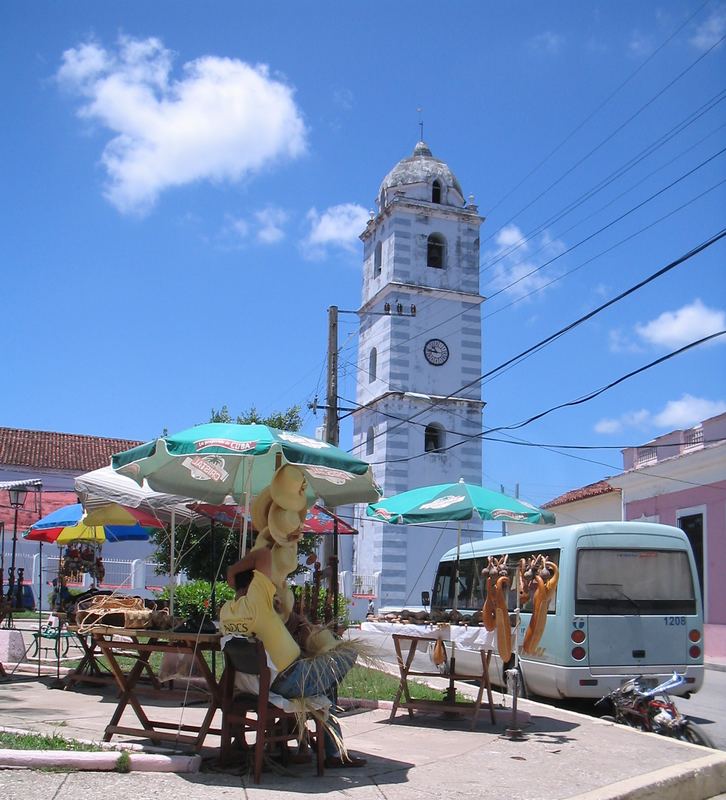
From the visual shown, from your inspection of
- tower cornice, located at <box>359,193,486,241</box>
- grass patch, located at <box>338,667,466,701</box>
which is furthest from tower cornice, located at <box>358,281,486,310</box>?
grass patch, located at <box>338,667,466,701</box>

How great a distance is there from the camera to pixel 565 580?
11344mm

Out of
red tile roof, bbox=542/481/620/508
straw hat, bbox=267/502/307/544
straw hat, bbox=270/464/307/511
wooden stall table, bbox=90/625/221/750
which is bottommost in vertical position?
wooden stall table, bbox=90/625/221/750

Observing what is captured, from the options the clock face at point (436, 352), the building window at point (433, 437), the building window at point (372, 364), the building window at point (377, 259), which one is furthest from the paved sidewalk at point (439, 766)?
the building window at point (377, 259)

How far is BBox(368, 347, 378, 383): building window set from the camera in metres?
38.1

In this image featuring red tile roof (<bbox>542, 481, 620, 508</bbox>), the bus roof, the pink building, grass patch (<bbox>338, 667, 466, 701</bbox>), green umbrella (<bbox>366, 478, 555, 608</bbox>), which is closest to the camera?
green umbrella (<bbox>366, 478, 555, 608</bbox>)

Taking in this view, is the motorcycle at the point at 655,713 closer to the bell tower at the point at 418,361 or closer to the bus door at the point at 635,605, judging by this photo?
the bus door at the point at 635,605

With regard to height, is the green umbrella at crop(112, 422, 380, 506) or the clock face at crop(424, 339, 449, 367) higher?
the clock face at crop(424, 339, 449, 367)

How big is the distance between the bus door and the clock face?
Result: 25626 millimetres

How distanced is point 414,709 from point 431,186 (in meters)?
32.1

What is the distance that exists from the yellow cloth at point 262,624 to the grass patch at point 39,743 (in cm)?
130

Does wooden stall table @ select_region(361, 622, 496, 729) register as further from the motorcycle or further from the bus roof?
the bus roof

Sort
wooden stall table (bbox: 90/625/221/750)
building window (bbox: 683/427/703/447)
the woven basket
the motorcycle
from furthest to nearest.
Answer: building window (bbox: 683/427/703/447) → the motorcycle → the woven basket → wooden stall table (bbox: 90/625/221/750)

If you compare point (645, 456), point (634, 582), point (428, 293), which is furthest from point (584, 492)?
point (634, 582)

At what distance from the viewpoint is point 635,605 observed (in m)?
11.4
